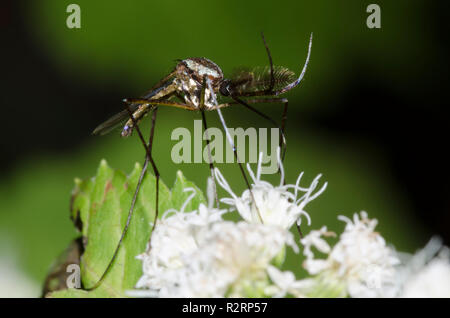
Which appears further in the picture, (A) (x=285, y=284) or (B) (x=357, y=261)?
(B) (x=357, y=261)

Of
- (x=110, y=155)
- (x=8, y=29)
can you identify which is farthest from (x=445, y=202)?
(x=8, y=29)

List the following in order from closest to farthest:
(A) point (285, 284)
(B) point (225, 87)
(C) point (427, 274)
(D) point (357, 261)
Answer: (A) point (285, 284)
(D) point (357, 261)
(C) point (427, 274)
(B) point (225, 87)

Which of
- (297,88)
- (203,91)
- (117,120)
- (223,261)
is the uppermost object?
(297,88)

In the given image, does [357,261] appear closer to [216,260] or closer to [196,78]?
[216,260]

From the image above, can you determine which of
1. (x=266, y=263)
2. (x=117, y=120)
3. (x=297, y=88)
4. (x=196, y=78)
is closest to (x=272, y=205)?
(x=266, y=263)

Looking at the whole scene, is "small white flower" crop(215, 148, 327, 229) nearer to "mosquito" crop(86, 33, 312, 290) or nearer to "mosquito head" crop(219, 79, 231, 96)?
"mosquito" crop(86, 33, 312, 290)
